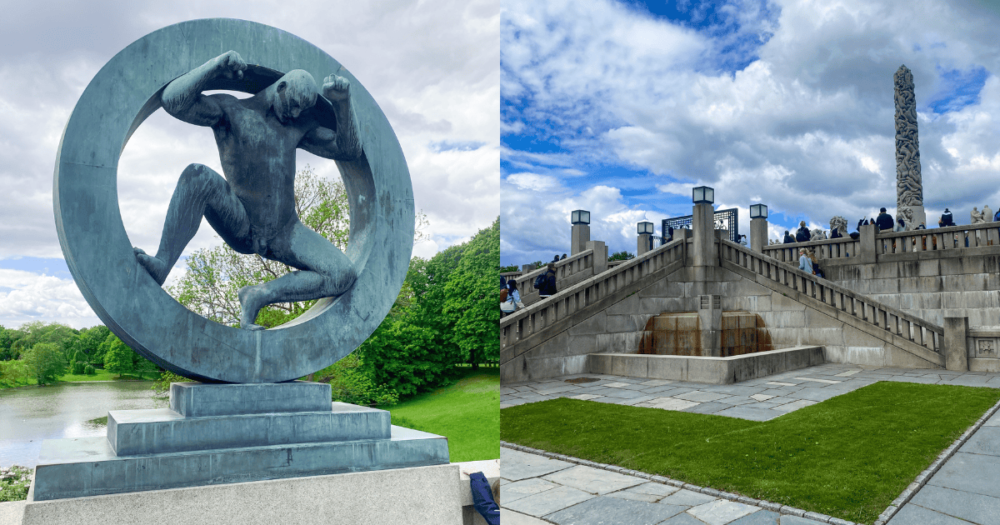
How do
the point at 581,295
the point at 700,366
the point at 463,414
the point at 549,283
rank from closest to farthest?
the point at 700,366, the point at 581,295, the point at 549,283, the point at 463,414

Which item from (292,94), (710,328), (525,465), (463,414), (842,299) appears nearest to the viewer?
(292,94)

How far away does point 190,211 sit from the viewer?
4.14 metres

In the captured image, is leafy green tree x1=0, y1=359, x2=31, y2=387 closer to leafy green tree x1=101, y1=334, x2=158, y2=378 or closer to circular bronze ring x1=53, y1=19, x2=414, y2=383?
leafy green tree x1=101, y1=334, x2=158, y2=378

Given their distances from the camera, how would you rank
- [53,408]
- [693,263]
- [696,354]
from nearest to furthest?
[696,354] → [693,263] → [53,408]

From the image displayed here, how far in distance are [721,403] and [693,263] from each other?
280 inches

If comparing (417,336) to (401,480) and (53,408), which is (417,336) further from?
(401,480)

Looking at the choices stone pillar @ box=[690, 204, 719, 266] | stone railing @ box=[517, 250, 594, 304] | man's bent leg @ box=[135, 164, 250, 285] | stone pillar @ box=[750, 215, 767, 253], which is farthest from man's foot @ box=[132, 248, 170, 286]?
stone pillar @ box=[750, 215, 767, 253]

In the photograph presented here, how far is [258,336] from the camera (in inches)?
171

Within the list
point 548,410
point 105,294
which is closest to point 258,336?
point 105,294

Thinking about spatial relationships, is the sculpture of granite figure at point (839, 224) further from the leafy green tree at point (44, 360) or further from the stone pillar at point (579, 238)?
the leafy green tree at point (44, 360)

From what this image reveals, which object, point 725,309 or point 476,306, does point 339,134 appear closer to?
point 725,309

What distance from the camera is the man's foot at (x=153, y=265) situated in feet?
13.0

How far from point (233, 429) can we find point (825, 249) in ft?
53.9

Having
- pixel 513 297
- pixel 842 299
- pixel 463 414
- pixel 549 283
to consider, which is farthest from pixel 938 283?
pixel 463 414
